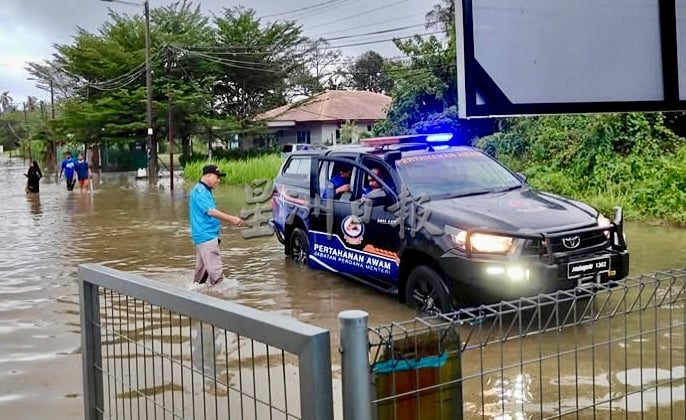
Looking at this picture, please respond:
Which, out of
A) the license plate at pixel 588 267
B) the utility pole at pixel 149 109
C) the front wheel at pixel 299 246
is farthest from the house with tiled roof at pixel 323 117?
the license plate at pixel 588 267

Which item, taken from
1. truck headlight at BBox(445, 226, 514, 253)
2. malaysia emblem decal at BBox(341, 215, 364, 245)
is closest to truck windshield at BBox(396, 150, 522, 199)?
malaysia emblem decal at BBox(341, 215, 364, 245)

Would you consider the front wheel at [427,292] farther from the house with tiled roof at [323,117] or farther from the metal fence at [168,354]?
the house with tiled roof at [323,117]

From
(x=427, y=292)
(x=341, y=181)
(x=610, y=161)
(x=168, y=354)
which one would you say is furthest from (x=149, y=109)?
(x=168, y=354)

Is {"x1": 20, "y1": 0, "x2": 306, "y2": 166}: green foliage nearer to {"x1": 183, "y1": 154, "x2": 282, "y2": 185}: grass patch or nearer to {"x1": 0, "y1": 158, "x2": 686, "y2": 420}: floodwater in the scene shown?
{"x1": 183, "y1": 154, "x2": 282, "y2": 185}: grass patch

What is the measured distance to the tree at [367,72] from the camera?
210 ft

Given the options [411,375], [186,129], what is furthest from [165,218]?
[186,129]

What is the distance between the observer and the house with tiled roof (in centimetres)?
4753

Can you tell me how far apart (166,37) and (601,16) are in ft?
134

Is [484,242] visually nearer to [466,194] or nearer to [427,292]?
[427,292]

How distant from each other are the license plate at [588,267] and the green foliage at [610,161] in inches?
309

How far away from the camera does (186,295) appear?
97.1 inches

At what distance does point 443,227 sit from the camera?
6824 mm

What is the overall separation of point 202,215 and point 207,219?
0.08m

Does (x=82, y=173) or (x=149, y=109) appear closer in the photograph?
(x=82, y=173)
